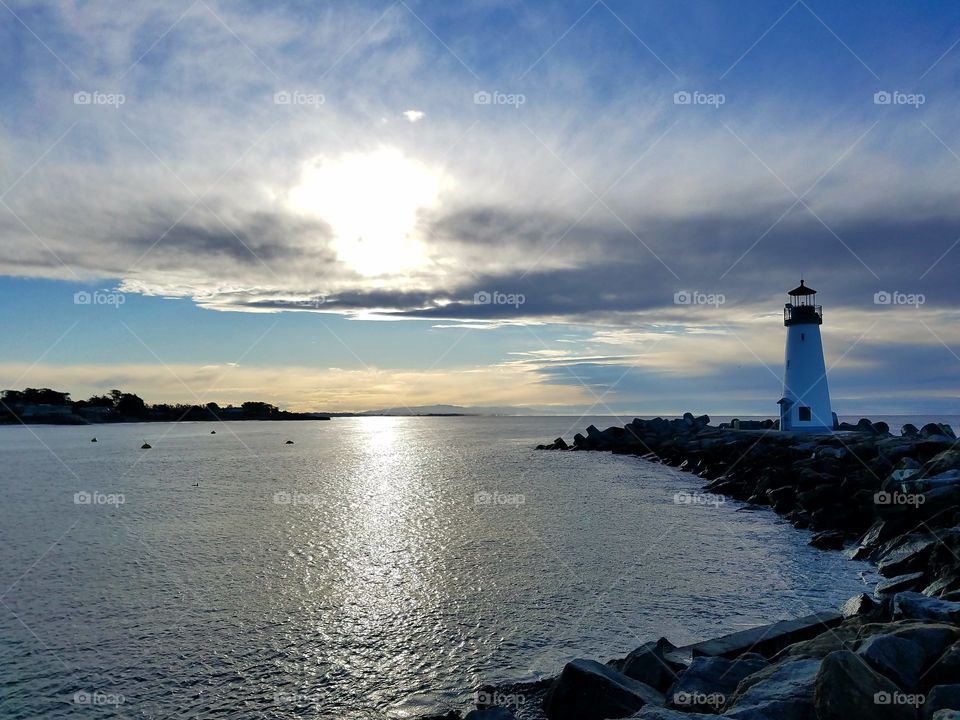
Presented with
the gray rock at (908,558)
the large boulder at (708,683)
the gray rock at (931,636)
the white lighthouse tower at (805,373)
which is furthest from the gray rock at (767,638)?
the white lighthouse tower at (805,373)

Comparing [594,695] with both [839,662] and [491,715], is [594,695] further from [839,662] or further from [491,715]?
[839,662]

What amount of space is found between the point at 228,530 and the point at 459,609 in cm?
1538

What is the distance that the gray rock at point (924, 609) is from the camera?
9.84m

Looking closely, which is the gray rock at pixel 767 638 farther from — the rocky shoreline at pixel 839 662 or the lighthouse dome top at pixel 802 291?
the lighthouse dome top at pixel 802 291

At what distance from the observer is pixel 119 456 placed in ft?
253

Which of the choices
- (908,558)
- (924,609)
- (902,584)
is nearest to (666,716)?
(924,609)

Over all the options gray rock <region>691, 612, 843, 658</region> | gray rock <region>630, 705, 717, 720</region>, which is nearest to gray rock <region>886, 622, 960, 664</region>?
gray rock <region>691, 612, 843, 658</region>

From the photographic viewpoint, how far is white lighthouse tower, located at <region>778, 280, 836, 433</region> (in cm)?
4928

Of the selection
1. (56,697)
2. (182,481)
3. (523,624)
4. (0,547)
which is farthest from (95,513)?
(523,624)

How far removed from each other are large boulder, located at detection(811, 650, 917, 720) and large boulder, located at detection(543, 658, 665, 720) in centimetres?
262

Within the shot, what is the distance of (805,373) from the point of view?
49.4 meters

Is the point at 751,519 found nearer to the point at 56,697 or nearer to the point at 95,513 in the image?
the point at 56,697

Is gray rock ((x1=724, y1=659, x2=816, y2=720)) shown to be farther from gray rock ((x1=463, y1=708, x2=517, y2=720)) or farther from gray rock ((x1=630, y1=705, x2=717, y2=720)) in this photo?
gray rock ((x1=463, y1=708, x2=517, y2=720))

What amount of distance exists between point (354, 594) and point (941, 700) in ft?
44.6
